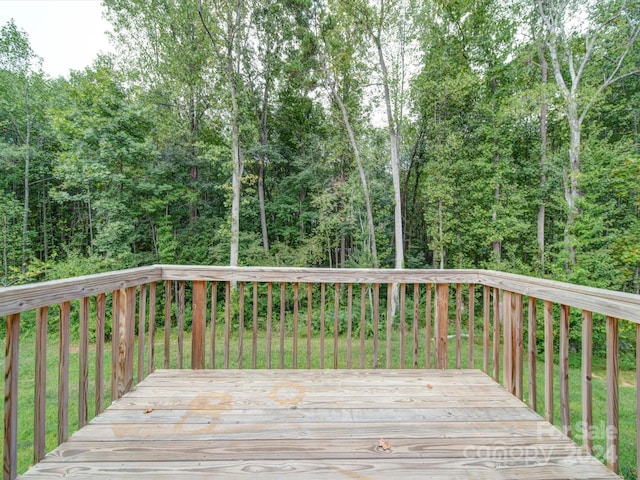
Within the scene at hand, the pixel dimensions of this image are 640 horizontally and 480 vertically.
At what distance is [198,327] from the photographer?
237cm

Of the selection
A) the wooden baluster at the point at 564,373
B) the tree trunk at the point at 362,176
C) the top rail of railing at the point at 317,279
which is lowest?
the wooden baluster at the point at 564,373

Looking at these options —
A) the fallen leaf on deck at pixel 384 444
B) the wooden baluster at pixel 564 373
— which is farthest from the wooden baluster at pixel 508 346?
the fallen leaf on deck at pixel 384 444

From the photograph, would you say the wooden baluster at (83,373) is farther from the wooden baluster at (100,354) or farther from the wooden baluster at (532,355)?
the wooden baluster at (532,355)

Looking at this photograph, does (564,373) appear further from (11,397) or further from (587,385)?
(11,397)

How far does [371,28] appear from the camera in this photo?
892 cm

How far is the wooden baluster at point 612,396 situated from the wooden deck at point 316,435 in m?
0.06

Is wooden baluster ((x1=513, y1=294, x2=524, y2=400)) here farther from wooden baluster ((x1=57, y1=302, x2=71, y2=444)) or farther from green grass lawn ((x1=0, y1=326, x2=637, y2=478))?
wooden baluster ((x1=57, y1=302, x2=71, y2=444))

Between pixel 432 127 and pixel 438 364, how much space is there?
9.32m

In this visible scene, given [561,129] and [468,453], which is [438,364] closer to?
[468,453]

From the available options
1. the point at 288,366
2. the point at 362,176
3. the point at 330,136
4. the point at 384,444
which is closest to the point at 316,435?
the point at 384,444

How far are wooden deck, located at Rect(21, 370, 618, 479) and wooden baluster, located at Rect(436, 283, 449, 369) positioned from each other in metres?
0.35

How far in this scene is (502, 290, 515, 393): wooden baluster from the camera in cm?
203

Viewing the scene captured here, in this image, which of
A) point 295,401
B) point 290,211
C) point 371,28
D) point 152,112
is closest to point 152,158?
point 152,112

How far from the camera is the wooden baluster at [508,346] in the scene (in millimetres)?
2031
